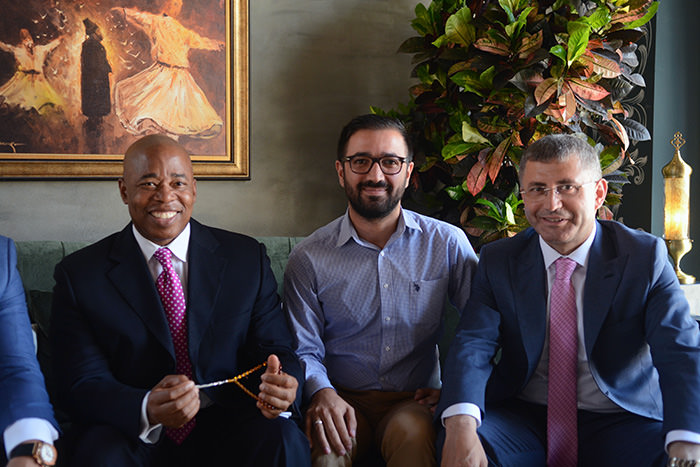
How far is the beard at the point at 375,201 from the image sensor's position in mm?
2121

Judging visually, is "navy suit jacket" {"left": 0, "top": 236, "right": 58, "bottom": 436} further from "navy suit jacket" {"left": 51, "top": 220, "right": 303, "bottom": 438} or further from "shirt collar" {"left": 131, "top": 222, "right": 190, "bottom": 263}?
"shirt collar" {"left": 131, "top": 222, "right": 190, "bottom": 263}

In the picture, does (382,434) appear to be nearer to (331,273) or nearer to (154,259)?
(331,273)

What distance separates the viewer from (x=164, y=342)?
69.4 inches

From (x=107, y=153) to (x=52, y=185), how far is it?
9.9 inches

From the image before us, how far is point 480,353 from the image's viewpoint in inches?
74.4

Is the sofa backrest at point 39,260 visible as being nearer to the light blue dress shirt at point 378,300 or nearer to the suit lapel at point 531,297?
the light blue dress shirt at point 378,300

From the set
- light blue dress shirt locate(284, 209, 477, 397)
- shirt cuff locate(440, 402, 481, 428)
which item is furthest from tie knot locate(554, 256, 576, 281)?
shirt cuff locate(440, 402, 481, 428)

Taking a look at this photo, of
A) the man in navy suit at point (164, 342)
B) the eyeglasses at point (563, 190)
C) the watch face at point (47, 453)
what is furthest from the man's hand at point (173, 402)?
the eyeglasses at point (563, 190)

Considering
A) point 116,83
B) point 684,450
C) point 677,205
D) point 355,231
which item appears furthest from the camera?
point 677,205

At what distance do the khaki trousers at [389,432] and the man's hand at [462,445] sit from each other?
0.12 meters

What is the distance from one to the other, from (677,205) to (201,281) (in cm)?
222

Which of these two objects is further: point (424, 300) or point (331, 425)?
point (424, 300)

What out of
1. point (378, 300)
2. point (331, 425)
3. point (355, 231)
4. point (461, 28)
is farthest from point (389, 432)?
point (461, 28)

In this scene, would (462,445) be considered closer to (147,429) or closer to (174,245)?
(147,429)
